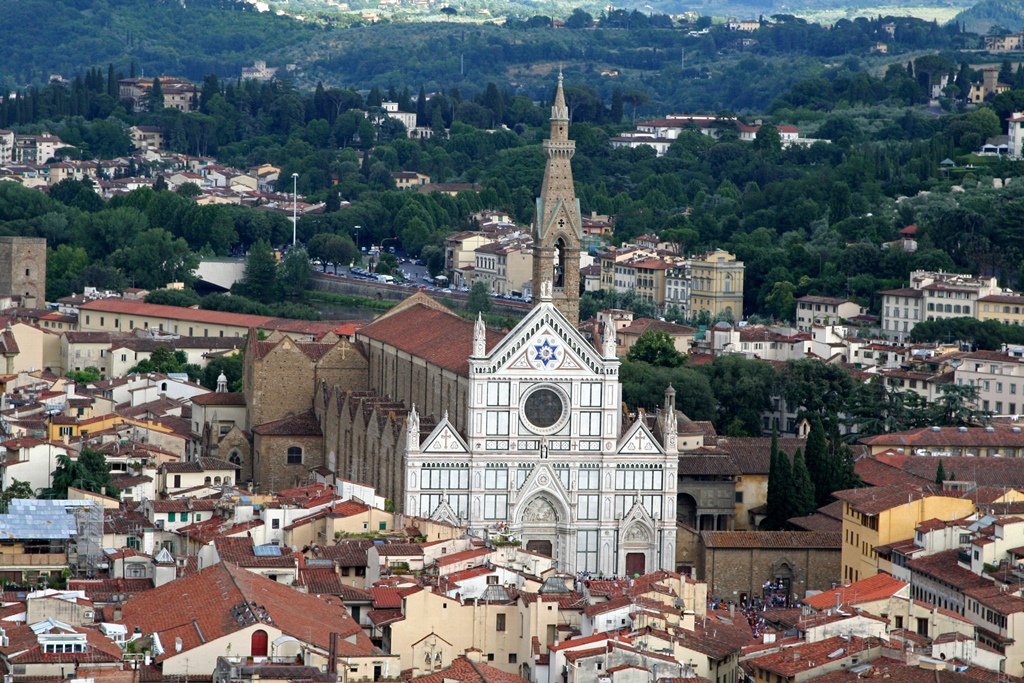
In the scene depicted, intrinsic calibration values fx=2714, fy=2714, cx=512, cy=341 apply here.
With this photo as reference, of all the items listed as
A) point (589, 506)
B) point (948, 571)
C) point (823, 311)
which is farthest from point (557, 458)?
point (823, 311)

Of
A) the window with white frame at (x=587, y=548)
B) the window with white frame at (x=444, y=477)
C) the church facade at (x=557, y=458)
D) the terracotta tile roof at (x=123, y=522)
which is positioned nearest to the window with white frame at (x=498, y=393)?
the church facade at (x=557, y=458)

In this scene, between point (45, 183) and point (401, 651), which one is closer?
point (401, 651)

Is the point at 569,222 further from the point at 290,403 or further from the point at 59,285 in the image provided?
the point at 59,285

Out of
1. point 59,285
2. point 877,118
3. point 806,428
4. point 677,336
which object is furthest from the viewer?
point 877,118

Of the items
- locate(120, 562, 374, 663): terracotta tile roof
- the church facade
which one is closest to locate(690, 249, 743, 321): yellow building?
the church facade

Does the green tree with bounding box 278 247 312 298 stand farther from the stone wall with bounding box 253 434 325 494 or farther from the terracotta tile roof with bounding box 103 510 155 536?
the terracotta tile roof with bounding box 103 510 155 536

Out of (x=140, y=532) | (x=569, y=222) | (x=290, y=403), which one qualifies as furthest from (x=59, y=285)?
(x=140, y=532)
